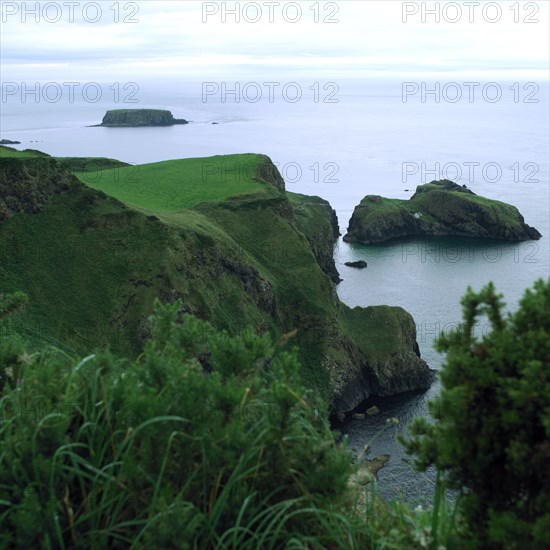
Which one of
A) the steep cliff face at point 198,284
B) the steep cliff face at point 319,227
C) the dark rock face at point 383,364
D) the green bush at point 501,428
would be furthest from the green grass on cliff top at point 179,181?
the green bush at point 501,428

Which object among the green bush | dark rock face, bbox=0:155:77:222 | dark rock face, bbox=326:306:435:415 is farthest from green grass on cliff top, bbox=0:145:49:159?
the green bush

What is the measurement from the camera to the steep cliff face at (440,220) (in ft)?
534

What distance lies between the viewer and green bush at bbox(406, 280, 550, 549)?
4969mm

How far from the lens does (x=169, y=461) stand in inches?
220

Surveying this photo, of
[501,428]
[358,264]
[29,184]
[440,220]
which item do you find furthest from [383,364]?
[440,220]

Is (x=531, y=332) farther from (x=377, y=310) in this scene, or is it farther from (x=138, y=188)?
(x=138, y=188)

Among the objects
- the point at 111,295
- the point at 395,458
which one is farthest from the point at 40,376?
the point at 111,295

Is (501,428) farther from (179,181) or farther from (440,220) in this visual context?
(440,220)

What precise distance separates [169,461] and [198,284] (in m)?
65.7

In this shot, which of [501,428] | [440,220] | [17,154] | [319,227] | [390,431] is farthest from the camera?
[440,220]

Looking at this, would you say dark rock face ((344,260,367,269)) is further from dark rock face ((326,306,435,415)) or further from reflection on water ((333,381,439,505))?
reflection on water ((333,381,439,505))

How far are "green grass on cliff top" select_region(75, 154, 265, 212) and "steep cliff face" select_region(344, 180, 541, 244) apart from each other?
53449 mm

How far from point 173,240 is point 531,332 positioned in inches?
2661

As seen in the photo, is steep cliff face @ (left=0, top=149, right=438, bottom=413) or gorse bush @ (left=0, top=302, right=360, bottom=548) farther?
steep cliff face @ (left=0, top=149, right=438, bottom=413)
